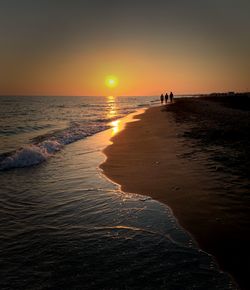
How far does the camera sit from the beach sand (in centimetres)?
474

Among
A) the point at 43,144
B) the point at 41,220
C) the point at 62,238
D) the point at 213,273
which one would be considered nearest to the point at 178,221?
the point at 213,273

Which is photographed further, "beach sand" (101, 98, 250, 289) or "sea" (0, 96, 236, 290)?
"beach sand" (101, 98, 250, 289)

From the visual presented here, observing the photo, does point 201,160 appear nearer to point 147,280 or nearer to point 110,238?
point 110,238

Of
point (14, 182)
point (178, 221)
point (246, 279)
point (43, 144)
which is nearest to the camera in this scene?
point (246, 279)

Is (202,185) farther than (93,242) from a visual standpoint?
Yes

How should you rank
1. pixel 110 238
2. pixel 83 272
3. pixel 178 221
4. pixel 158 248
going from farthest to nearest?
pixel 178 221 < pixel 110 238 < pixel 158 248 < pixel 83 272

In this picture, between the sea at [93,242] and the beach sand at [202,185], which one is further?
the beach sand at [202,185]

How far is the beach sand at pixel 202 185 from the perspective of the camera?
4738 millimetres

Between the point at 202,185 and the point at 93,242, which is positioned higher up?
the point at 202,185

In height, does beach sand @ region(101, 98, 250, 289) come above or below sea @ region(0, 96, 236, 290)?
above

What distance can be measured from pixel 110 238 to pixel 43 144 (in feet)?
37.1

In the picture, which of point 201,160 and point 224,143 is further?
point 224,143

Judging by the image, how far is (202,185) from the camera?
25.2ft

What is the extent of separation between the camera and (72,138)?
19469 mm
